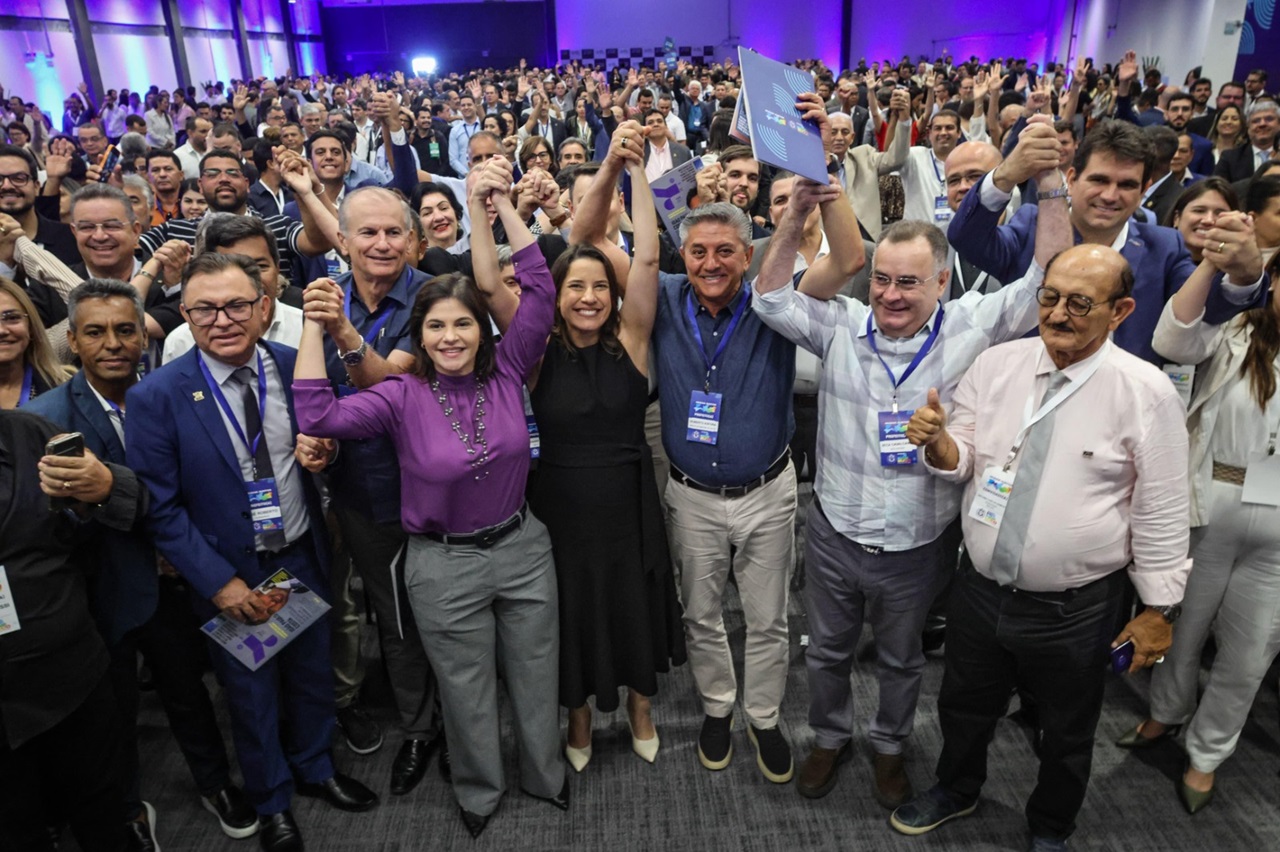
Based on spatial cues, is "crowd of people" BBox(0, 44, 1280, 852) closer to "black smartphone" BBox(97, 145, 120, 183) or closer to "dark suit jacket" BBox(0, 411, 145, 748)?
"dark suit jacket" BBox(0, 411, 145, 748)

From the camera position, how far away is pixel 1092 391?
2.01 metres

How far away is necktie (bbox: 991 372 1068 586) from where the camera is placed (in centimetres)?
205

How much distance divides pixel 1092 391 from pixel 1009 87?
14.1 m

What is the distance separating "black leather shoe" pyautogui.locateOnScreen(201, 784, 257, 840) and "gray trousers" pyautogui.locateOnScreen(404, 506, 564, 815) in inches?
25.8

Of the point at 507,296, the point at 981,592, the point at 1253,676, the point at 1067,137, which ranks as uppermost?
the point at 1067,137

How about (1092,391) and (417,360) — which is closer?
(1092,391)

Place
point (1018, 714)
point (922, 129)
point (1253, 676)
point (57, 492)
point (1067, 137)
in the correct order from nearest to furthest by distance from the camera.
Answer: point (57, 492)
point (1253, 676)
point (1018, 714)
point (1067, 137)
point (922, 129)

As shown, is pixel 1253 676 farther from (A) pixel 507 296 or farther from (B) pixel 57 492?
(B) pixel 57 492

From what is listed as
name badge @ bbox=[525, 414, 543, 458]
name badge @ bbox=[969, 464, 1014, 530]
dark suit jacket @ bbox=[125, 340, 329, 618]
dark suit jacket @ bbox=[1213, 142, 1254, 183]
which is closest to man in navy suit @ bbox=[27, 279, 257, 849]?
dark suit jacket @ bbox=[125, 340, 329, 618]

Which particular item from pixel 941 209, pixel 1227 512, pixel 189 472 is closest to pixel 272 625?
pixel 189 472

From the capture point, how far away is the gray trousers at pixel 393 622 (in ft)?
8.55

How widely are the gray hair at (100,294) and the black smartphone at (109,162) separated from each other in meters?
4.58

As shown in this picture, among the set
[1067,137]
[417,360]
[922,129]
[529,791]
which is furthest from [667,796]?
[922,129]

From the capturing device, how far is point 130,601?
228cm
